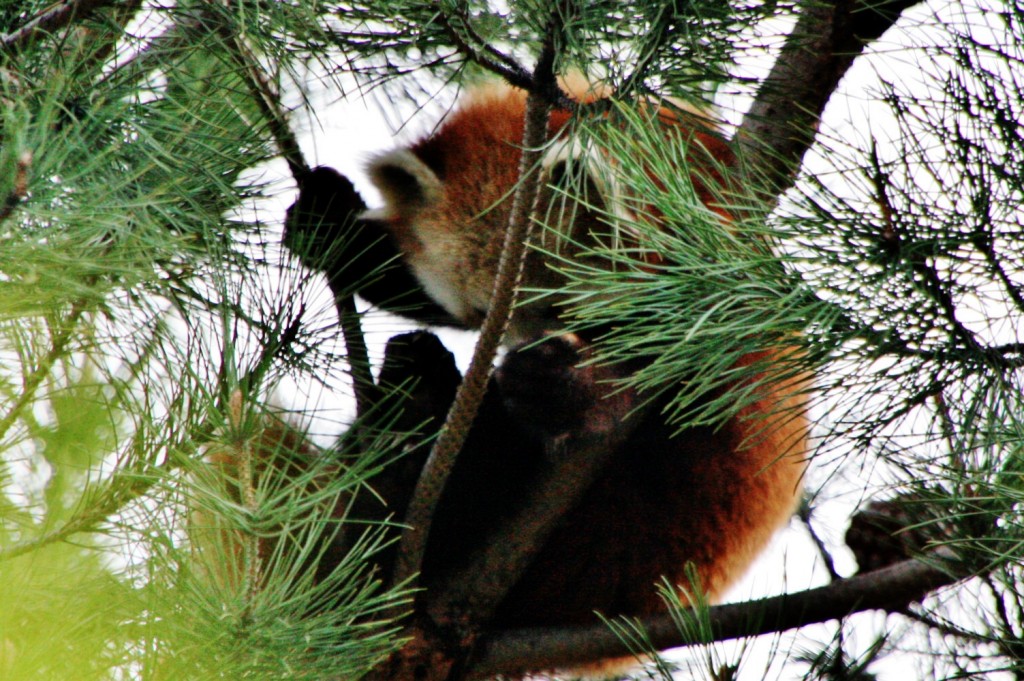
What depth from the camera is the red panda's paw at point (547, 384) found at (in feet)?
5.77

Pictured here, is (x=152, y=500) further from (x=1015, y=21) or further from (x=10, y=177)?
(x=1015, y=21)

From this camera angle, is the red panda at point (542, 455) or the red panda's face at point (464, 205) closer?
the red panda at point (542, 455)

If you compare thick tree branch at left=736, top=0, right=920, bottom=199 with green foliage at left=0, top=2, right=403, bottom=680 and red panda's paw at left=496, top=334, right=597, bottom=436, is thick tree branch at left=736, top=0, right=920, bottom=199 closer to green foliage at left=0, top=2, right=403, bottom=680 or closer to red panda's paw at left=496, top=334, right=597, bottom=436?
red panda's paw at left=496, top=334, right=597, bottom=436

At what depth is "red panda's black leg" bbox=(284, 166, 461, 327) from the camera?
1669 mm

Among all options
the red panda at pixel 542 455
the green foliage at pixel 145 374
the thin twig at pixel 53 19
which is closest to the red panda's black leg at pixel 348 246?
the red panda at pixel 542 455

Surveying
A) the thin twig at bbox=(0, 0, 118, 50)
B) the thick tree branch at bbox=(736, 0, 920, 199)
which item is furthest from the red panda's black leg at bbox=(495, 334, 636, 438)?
the thin twig at bbox=(0, 0, 118, 50)

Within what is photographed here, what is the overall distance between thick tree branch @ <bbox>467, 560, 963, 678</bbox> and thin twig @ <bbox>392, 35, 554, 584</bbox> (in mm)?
243

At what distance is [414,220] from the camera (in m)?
2.26

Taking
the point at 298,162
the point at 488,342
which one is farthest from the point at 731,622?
the point at 298,162

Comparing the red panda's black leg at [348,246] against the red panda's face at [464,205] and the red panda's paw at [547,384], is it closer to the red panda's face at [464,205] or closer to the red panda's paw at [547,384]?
the red panda's face at [464,205]

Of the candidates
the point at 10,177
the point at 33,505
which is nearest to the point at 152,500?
the point at 33,505

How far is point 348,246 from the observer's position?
197 centimetres

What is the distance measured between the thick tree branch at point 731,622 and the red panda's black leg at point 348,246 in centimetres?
67

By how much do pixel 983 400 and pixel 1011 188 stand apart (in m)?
0.25
